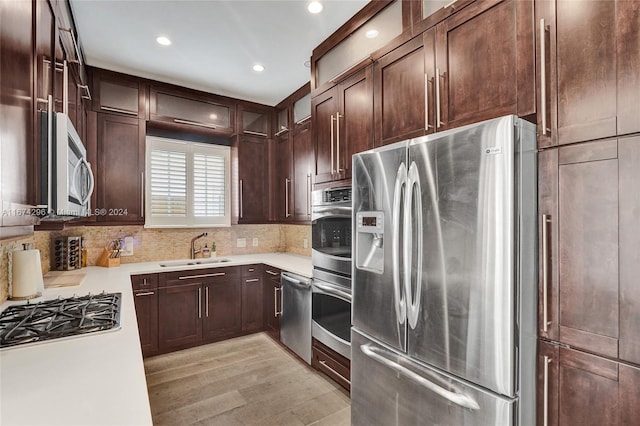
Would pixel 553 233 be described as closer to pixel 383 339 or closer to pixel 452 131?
pixel 452 131

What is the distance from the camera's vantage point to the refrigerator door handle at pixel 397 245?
68.4 inches

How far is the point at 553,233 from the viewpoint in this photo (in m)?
1.32

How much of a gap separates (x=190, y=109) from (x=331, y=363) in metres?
2.95

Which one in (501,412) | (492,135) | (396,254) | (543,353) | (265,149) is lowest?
(501,412)

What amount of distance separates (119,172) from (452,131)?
10.3ft

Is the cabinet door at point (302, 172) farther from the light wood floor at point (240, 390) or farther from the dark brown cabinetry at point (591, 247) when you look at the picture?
the dark brown cabinetry at point (591, 247)

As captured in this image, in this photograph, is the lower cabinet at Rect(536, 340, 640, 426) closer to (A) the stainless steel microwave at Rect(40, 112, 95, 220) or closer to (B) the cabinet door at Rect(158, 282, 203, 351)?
(A) the stainless steel microwave at Rect(40, 112, 95, 220)

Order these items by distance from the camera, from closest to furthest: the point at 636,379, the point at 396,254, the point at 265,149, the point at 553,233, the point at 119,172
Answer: the point at 636,379, the point at 553,233, the point at 396,254, the point at 119,172, the point at 265,149

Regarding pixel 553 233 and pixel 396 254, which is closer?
pixel 553 233

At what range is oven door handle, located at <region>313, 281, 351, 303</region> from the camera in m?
2.37

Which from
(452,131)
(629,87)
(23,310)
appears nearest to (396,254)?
(452,131)

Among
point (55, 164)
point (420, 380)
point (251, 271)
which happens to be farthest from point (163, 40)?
point (420, 380)

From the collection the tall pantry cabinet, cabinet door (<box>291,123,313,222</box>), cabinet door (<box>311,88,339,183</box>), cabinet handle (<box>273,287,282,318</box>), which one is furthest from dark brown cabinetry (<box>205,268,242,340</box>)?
the tall pantry cabinet

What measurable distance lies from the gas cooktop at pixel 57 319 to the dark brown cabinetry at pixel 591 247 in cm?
192
